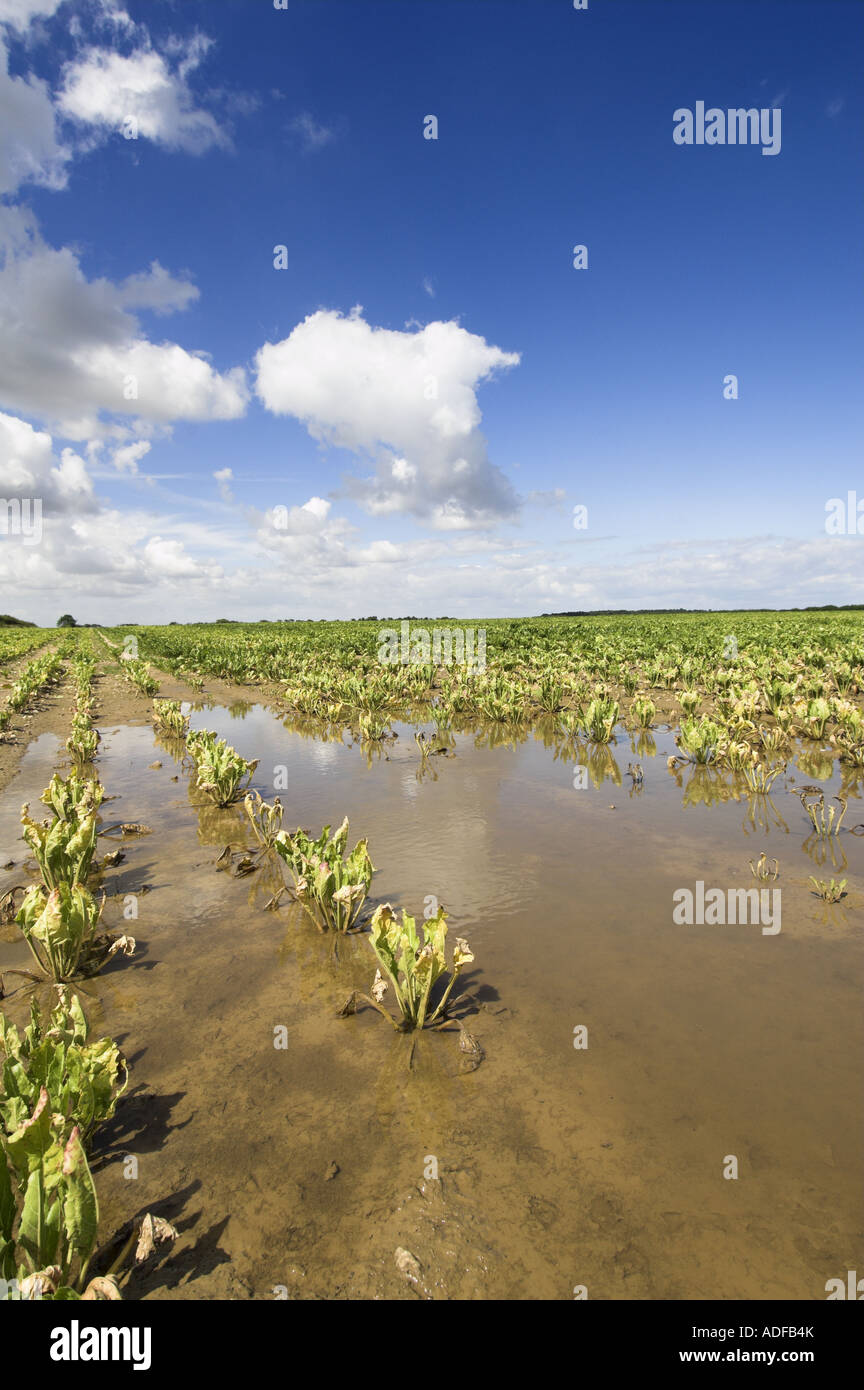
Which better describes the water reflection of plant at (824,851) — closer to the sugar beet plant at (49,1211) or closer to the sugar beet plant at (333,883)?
the sugar beet plant at (333,883)

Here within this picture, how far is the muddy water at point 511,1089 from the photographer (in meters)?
2.17

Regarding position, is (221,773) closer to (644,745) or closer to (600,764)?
(600,764)

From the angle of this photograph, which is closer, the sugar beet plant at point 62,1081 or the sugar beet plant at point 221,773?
the sugar beet plant at point 62,1081

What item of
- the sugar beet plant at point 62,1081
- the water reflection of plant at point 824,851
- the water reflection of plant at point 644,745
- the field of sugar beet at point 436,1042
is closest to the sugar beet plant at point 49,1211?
the field of sugar beet at point 436,1042

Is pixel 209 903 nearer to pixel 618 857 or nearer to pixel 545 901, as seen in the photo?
pixel 545 901

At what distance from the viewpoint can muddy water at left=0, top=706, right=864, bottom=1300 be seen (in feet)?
7.11

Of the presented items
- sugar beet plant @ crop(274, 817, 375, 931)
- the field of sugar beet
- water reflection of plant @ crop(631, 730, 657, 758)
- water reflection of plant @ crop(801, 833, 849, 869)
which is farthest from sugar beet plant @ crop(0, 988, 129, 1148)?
water reflection of plant @ crop(631, 730, 657, 758)

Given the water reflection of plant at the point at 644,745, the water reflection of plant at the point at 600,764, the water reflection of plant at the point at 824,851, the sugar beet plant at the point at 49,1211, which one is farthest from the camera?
the water reflection of plant at the point at 644,745

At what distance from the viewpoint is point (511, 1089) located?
296 centimetres

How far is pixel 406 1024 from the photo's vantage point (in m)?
3.45

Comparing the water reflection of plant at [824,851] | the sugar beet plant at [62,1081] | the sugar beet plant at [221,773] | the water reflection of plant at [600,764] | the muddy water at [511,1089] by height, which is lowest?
the muddy water at [511,1089]

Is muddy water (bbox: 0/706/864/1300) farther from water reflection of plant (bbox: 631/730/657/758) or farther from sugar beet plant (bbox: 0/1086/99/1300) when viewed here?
water reflection of plant (bbox: 631/730/657/758)
